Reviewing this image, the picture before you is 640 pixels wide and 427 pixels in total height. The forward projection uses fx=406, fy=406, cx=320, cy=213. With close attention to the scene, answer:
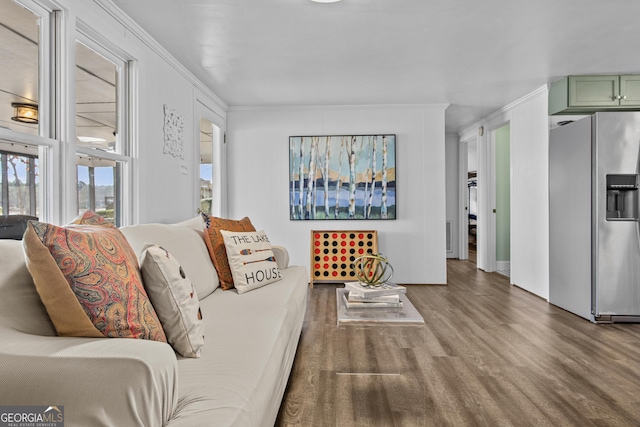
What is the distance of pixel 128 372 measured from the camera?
1.00 m

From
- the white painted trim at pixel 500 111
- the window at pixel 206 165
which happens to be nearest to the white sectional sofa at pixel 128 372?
the window at pixel 206 165

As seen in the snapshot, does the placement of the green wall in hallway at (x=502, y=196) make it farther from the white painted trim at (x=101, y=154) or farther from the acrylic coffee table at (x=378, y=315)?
the white painted trim at (x=101, y=154)

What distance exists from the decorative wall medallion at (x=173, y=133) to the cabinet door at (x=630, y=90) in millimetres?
4521

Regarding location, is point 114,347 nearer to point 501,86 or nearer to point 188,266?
point 188,266

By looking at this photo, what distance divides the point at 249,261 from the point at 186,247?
47cm

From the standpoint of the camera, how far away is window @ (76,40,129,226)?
2.50 meters

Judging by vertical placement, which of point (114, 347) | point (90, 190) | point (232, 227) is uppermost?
point (90, 190)

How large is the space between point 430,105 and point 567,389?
3.92 m

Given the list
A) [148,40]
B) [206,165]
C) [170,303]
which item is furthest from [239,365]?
[206,165]

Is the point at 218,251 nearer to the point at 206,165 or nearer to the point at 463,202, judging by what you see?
the point at 206,165

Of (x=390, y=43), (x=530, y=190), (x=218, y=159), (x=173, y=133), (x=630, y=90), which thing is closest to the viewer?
(x=390, y=43)

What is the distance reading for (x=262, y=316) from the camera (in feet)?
6.97

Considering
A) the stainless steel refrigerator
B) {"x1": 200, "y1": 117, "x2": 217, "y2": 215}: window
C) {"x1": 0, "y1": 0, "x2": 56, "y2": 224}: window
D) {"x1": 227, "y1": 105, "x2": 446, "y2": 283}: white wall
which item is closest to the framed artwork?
{"x1": 227, "y1": 105, "x2": 446, "y2": 283}: white wall

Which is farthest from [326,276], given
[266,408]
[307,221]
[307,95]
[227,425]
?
[227,425]
